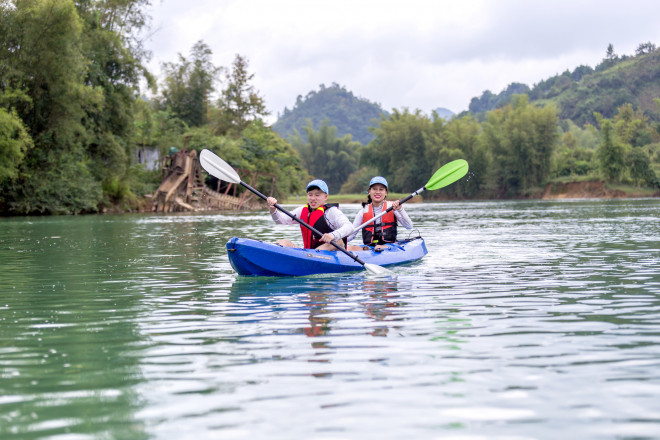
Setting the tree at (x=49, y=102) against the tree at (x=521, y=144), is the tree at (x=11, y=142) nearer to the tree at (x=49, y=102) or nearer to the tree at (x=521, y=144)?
the tree at (x=49, y=102)

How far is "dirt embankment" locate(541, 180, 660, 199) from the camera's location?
56062 millimetres

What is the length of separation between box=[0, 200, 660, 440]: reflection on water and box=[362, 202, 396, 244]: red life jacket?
4.37ft

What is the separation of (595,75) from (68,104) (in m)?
90.0

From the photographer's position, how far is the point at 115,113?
34.2m

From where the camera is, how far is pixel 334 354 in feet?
14.7

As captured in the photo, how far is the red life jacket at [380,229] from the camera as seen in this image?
1041 cm

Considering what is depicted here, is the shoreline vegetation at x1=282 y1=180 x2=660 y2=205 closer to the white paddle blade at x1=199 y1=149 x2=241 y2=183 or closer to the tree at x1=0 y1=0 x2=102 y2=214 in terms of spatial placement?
the tree at x1=0 y1=0 x2=102 y2=214

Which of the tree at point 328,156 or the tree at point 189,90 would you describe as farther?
the tree at point 328,156

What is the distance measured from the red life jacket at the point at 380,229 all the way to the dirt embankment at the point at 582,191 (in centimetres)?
4910

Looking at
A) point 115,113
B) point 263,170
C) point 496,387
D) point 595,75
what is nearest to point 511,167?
point 263,170

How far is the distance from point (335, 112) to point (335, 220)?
181372 millimetres

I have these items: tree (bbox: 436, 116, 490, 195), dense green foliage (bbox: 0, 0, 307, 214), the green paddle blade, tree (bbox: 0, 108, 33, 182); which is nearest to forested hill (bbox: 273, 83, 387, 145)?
tree (bbox: 436, 116, 490, 195)

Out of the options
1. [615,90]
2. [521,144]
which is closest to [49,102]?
[521,144]

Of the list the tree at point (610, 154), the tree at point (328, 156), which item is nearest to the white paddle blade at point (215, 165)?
the tree at point (610, 154)
